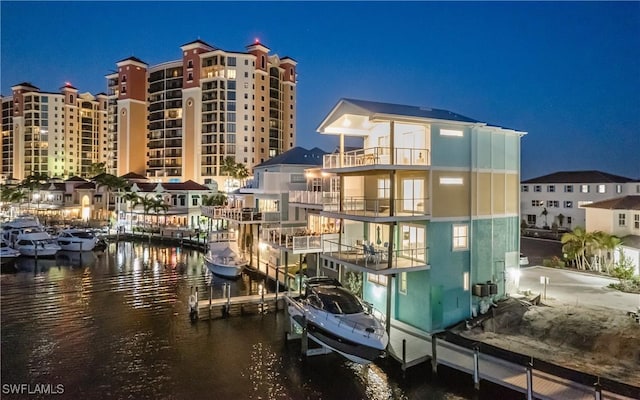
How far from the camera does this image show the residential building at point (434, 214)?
60.0ft

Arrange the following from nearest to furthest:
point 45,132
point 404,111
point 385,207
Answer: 1. point 404,111
2. point 385,207
3. point 45,132

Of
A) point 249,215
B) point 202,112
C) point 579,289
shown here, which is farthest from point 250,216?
point 202,112

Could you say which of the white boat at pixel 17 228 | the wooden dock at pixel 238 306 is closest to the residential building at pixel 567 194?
the wooden dock at pixel 238 306

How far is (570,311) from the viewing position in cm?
1858

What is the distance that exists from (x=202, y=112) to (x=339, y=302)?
72.9 metres

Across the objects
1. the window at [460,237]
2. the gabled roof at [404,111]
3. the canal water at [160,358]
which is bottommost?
the canal water at [160,358]

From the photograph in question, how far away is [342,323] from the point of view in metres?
16.5

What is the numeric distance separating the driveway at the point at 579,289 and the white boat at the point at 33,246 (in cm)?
4626

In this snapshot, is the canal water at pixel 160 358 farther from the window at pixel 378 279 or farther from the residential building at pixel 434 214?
the window at pixel 378 279

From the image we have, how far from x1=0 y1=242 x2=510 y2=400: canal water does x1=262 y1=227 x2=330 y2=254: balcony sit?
4329 mm

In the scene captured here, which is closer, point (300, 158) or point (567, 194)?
point (300, 158)

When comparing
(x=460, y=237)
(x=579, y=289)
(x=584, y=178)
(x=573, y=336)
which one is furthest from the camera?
(x=584, y=178)

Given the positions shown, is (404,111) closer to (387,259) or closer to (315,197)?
(387,259)

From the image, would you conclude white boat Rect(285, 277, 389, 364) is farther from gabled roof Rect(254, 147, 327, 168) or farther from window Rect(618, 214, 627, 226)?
window Rect(618, 214, 627, 226)
